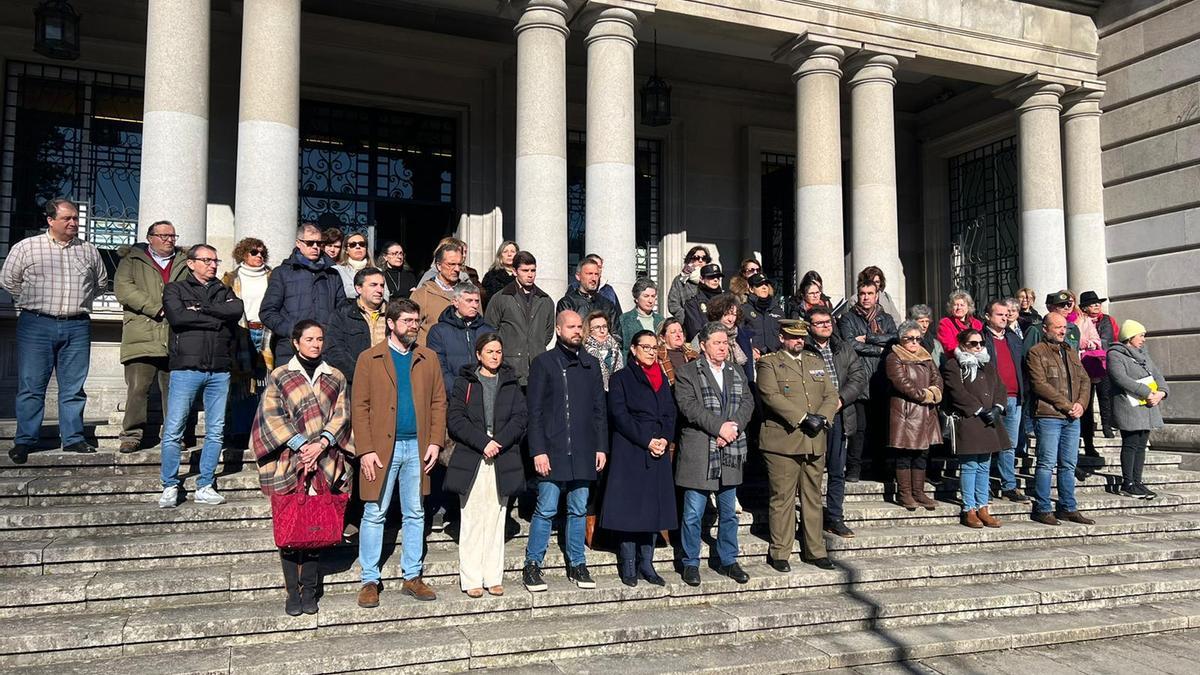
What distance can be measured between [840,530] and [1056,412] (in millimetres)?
2683

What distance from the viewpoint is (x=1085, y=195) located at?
528 inches

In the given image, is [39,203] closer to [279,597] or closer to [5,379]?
[5,379]

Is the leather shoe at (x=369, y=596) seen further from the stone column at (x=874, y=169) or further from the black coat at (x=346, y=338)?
the stone column at (x=874, y=169)

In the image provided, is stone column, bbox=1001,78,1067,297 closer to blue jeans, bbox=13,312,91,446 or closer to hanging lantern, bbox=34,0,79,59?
blue jeans, bbox=13,312,91,446

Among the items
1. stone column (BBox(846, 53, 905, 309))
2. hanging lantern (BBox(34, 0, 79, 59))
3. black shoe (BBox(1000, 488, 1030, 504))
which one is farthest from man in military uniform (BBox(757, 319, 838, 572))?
hanging lantern (BBox(34, 0, 79, 59))

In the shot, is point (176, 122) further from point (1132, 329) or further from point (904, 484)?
point (1132, 329)

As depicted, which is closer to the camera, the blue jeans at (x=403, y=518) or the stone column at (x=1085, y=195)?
the blue jeans at (x=403, y=518)

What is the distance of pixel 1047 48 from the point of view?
43.1 feet

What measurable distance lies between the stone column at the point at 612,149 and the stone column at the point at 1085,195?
25.4 feet

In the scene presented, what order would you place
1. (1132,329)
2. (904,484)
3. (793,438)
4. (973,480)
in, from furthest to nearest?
(1132,329) < (904,484) < (973,480) < (793,438)

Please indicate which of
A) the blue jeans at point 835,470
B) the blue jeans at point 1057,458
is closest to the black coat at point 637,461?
the blue jeans at point 835,470

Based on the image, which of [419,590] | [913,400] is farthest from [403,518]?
[913,400]

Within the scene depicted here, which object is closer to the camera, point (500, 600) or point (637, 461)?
point (500, 600)

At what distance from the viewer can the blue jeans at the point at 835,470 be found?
7430 mm
